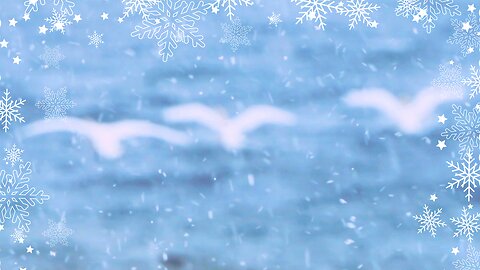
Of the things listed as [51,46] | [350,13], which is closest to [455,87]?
[350,13]

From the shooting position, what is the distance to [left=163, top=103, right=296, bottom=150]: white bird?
1.75 meters

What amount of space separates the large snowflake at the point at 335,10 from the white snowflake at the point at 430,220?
22.9 inches

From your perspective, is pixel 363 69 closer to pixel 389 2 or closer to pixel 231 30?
pixel 389 2

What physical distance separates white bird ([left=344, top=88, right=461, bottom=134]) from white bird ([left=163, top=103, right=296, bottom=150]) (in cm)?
22

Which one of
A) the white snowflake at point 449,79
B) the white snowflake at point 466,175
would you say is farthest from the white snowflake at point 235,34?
the white snowflake at point 466,175

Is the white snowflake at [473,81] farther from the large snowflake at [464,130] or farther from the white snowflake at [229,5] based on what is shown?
the white snowflake at [229,5]

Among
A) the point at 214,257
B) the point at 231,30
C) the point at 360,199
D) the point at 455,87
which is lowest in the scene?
the point at 214,257

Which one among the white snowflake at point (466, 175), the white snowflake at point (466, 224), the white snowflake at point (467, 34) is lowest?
the white snowflake at point (466, 224)

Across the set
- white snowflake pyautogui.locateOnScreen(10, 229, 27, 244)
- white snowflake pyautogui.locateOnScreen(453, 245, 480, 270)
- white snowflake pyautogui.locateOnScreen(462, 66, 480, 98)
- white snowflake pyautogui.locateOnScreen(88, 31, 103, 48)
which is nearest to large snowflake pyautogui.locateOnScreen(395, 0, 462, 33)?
white snowflake pyautogui.locateOnScreen(462, 66, 480, 98)

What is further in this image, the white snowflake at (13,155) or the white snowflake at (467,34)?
the white snowflake at (13,155)

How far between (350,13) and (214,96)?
0.48m

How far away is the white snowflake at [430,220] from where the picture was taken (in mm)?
1706

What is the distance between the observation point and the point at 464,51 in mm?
1700

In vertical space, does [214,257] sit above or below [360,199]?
below
